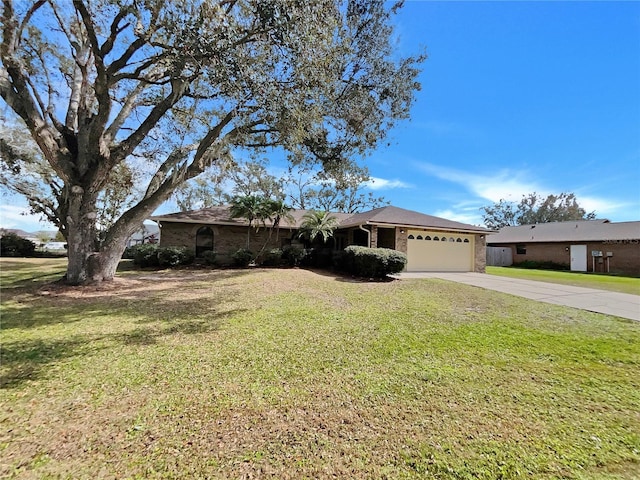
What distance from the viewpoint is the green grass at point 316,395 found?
244 cm

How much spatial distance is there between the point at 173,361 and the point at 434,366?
377cm

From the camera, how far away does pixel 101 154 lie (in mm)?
9328

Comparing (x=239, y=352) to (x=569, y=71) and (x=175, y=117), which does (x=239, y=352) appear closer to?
(x=175, y=117)

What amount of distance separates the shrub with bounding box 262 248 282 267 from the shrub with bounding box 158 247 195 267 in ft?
13.3

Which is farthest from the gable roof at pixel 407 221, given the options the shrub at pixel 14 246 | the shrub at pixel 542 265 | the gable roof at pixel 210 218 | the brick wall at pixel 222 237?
the shrub at pixel 14 246

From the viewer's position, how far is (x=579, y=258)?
23.5 m

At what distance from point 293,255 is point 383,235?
16.6ft

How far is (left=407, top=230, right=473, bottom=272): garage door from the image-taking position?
1625cm

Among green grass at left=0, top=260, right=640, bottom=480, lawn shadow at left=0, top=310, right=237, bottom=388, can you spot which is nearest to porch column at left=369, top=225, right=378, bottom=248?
green grass at left=0, top=260, right=640, bottom=480

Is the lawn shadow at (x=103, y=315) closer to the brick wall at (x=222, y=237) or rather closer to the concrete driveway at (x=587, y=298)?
the brick wall at (x=222, y=237)

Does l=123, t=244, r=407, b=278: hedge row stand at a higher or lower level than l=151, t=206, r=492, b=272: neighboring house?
lower

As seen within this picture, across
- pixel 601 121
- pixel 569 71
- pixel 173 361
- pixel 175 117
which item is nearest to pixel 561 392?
pixel 173 361

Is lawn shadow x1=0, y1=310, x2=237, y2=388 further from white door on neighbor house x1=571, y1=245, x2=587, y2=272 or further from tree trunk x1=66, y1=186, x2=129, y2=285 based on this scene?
white door on neighbor house x1=571, y1=245, x2=587, y2=272

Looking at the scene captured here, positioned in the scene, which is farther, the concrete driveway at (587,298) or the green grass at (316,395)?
the concrete driveway at (587,298)
